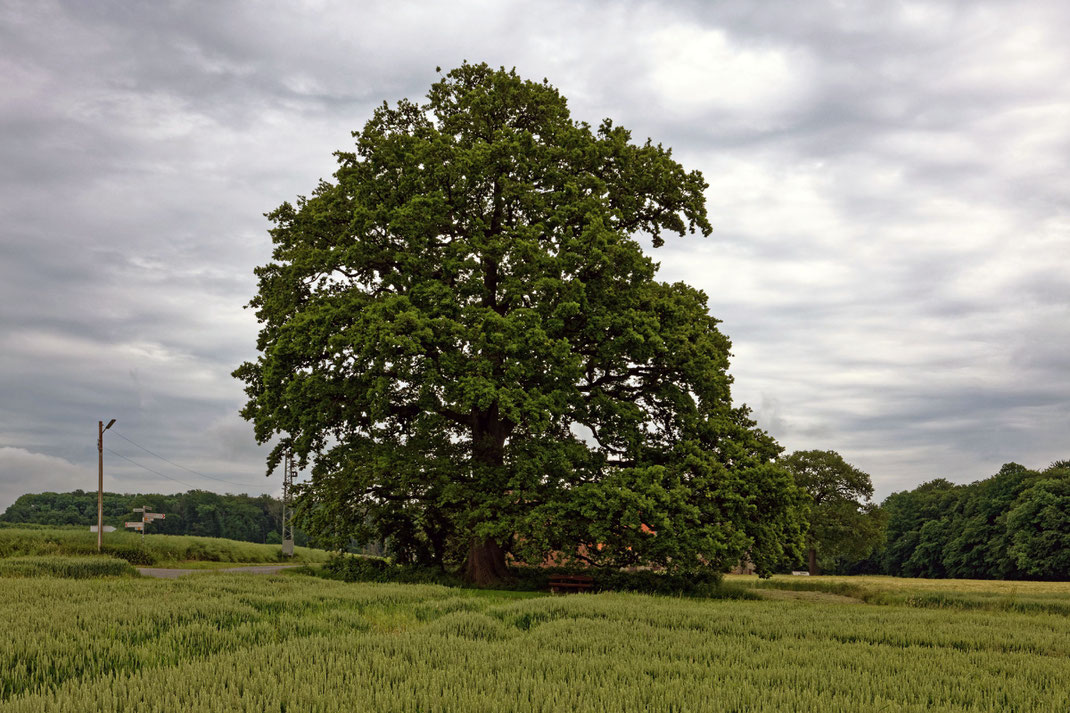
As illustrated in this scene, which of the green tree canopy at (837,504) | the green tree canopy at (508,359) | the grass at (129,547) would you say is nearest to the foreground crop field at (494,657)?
the green tree canopy at (508,359)

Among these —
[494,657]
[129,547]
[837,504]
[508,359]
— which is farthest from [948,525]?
[494,657]

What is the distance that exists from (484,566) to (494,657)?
1677cm

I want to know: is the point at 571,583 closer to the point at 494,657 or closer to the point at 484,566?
the point at 484,566

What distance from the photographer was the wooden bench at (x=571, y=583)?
24750 millimetres

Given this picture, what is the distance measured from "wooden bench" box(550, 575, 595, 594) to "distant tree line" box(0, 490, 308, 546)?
3654 inches

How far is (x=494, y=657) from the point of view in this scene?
914 centimetres

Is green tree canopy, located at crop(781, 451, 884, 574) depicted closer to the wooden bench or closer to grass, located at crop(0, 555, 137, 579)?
the wooden bench

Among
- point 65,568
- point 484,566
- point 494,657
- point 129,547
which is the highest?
point 494,657

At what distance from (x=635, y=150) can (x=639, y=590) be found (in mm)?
16710

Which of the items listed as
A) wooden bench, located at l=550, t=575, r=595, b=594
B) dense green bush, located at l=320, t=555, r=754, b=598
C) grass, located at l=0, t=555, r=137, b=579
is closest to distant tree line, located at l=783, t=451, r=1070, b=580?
dense green bush, located at l=320, t=555, r=754, b=598

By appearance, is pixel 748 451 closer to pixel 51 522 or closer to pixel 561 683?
pixel 561 683

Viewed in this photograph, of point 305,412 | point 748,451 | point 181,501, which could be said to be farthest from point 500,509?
point 181,501

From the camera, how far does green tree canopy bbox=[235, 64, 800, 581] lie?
22250mm

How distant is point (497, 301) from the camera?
26484 millimetres
